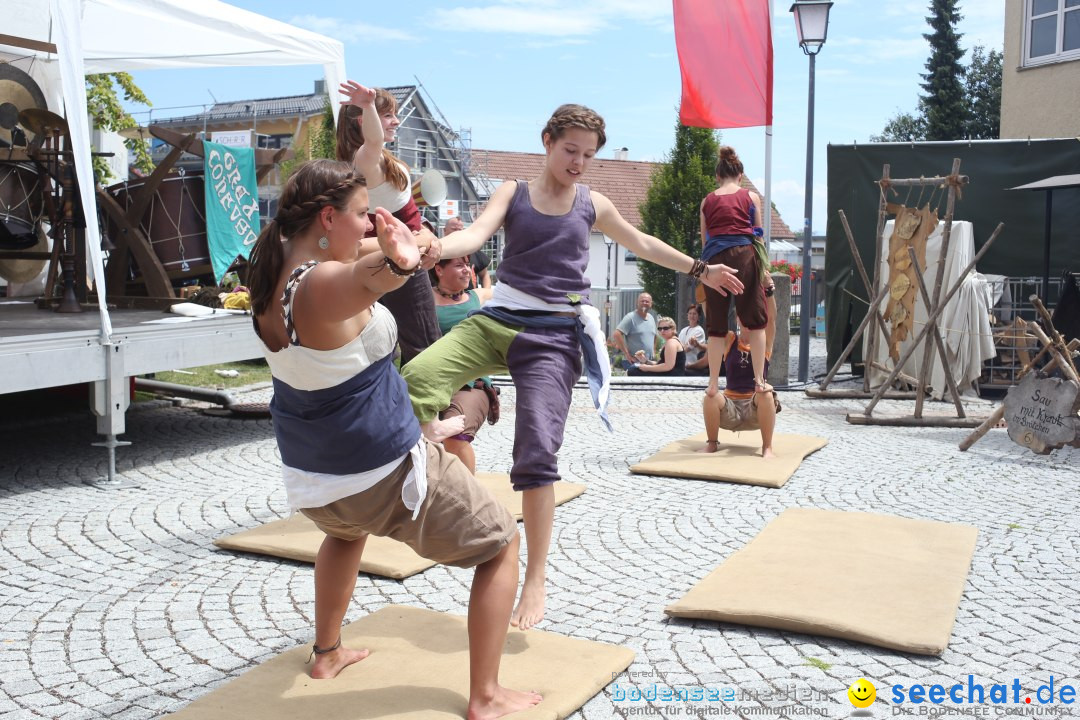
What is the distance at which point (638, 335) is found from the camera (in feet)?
44.9

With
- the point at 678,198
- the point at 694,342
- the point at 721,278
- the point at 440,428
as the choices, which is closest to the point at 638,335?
the point at 694,342

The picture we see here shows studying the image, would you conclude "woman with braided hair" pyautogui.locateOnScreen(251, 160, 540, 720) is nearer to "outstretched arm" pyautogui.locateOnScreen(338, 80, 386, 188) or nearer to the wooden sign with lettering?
"outstretched arm" pyautogui.locateOnScreen(338, 80, 386, 188)

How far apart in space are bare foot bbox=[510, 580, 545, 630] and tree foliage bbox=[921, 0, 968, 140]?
45.4m

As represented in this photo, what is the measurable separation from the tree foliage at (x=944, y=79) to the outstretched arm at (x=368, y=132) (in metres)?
44.9

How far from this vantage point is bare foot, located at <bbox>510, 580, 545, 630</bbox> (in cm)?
350

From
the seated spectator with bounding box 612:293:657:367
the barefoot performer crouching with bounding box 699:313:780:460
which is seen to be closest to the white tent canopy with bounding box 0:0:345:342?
the barefoot performer crouching with bounding box 699:313:780:460

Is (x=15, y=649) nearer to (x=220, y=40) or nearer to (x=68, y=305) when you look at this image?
(x=68, y=305)

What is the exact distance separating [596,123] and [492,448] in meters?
4.22

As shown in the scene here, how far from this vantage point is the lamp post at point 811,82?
11.8 metres

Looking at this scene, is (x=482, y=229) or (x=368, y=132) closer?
(x=482, y=229)

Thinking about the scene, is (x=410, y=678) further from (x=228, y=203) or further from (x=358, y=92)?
(x=228, y=203)

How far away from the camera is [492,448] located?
25.2ft

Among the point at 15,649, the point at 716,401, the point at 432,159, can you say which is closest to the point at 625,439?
the point at 716,401

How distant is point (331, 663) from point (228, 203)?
7413 mm
